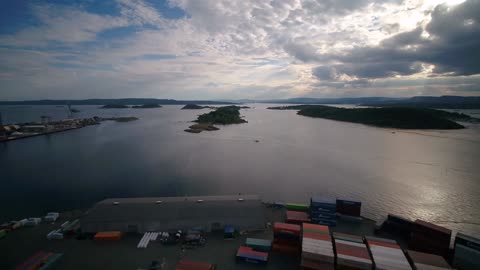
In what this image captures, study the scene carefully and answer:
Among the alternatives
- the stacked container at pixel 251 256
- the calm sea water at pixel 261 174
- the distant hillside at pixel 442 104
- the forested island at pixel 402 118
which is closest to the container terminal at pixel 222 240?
the stacked container at pixel 251 256

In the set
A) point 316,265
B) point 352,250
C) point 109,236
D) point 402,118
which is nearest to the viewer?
point 316,265

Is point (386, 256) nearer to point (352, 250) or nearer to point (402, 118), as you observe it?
point (352, 250)

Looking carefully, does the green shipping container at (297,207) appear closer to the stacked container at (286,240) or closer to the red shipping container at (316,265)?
the stacked container at (286,240)

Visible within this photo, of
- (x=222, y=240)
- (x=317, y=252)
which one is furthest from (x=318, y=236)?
(x=222, y=240)

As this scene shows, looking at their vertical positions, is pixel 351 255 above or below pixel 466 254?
above

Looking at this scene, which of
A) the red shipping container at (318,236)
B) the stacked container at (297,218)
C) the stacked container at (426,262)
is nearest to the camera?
the stacked container at (426,262)

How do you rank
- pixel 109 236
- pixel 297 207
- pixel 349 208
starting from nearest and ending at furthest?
pixel 109 236, pixel 349 208, pixel 297 207
